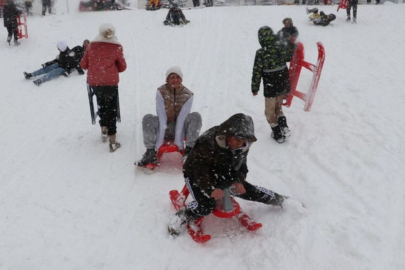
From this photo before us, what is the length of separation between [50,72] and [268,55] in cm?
605

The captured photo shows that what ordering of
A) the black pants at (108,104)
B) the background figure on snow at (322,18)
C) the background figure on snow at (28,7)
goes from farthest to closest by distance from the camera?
the background figure on snow at (28,7), the background figure on snow at (322,18), the black pants at (108,104)

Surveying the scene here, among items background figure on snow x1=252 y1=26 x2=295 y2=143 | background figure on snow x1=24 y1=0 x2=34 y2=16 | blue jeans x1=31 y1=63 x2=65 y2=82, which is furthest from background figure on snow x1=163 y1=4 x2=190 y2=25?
background figure on snow x1=252 y1=26 x2=295 y2=143

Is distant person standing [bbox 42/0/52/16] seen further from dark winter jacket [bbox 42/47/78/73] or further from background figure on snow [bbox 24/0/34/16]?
dark winter jacket [bbox 42/47/78/73]

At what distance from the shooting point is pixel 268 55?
517cm

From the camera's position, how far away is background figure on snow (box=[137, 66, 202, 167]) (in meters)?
4.80

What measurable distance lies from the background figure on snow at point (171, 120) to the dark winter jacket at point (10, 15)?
31.6 ft

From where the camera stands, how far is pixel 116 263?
10.9 ft

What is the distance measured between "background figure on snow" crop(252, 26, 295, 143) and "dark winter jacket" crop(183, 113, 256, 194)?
199 centimetres

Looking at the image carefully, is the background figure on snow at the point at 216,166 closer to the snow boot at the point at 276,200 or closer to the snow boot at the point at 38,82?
the snow boot at the point at 276,200

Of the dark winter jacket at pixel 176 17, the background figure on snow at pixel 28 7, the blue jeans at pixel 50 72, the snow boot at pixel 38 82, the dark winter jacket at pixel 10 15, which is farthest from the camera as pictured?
the background figure on snow at pixel 28 7

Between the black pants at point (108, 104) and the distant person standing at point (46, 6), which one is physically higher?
the distant person standing at point (46, 6)

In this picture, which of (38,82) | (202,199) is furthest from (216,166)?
(38,82)

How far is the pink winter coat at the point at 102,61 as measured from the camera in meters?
5.07

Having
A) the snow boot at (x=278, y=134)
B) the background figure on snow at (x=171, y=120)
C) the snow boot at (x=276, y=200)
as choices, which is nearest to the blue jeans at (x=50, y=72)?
the background figure on snow at (x=171, y=120)
